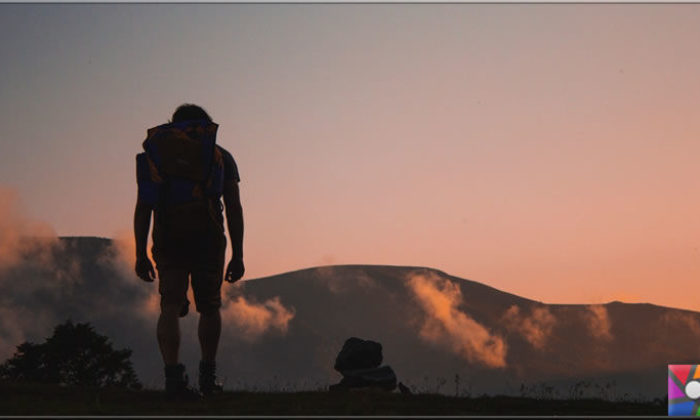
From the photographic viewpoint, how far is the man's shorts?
8.92 metres

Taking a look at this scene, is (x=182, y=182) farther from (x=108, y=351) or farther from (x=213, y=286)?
(x=108, y=351)

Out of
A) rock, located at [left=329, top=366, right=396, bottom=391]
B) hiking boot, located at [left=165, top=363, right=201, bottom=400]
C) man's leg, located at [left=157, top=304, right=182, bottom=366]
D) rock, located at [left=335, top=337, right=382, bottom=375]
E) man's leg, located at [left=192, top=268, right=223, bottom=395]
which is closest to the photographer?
hiking boot, located at [left=165, top=363, right=201, bottom=400]

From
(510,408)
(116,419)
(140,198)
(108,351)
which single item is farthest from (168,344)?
(108,351)

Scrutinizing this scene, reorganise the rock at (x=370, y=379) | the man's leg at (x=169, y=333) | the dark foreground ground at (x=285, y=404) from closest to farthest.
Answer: the dark foreground ground at (x=285, y=404), the man's leg at (x=169, y=333), the rock at (x=370, y=379)

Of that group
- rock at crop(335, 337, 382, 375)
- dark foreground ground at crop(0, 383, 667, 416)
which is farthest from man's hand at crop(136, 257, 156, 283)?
rock at crop(335, 337, 382, 375)

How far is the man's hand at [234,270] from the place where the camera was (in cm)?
923

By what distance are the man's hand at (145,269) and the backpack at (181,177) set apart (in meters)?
0.38

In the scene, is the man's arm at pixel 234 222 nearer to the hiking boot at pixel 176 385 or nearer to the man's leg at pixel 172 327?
the man's leg at pixel 172 327

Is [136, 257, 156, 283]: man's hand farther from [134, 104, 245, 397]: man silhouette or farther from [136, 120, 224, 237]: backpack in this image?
[136, 120, 224, 237]: backpack

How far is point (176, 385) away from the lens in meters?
8.57

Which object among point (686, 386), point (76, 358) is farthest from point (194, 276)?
point (76, 358)

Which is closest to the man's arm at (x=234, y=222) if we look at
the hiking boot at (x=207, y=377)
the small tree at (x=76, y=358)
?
the hiking boot at (x=207, y=377)

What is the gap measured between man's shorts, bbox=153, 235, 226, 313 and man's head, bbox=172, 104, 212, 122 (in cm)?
128

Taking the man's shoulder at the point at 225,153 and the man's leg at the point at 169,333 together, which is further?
the man's shoulder at the point at 225,153
